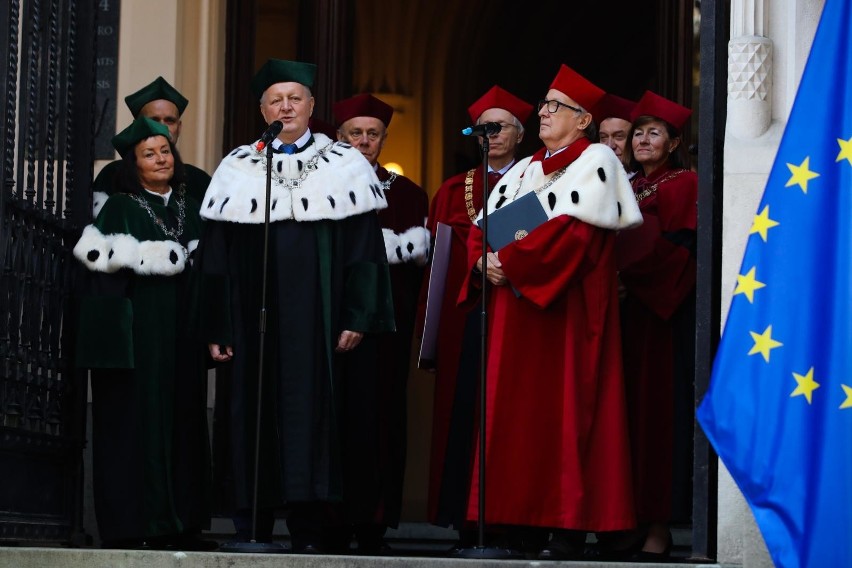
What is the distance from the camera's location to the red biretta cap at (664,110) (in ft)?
28.7

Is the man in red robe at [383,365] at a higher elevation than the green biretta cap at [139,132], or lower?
lower

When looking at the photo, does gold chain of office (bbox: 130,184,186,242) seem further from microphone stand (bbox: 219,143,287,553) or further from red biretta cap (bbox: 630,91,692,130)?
red biretta cap (bbox: 630,91,692,130)

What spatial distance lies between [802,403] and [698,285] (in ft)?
3.24

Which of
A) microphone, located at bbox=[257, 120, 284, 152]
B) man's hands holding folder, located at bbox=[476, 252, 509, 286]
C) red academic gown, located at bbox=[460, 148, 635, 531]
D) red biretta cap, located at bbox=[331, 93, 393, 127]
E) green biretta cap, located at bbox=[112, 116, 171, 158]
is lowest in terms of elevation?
red academic gown, located at bbox=[460, 148, 635, 531]

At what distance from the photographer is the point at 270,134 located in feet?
26.0

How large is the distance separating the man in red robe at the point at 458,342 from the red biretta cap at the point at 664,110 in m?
0.73

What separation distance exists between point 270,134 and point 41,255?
4.20ft

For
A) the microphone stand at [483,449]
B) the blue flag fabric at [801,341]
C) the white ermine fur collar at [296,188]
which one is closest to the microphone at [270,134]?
the white ermine fur collar at [296,188]

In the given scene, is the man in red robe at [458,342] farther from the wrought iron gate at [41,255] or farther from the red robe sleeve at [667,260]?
the wrought iron gate at [41,255]

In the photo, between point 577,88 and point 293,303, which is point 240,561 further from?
point 577,88

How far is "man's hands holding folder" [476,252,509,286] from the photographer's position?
7973 millimetres

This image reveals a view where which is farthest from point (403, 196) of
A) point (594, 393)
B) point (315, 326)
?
point (594, 393)

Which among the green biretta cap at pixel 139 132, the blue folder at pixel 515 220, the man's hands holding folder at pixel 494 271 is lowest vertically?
the man's hands holding folder at pixel 494 271

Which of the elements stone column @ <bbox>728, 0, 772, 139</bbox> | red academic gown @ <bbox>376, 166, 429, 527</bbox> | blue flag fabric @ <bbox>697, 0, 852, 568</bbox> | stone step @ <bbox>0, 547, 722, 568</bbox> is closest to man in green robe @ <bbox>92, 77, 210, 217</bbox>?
red academic gown @ <bbox>376, 166, 429, 527</bbox>
